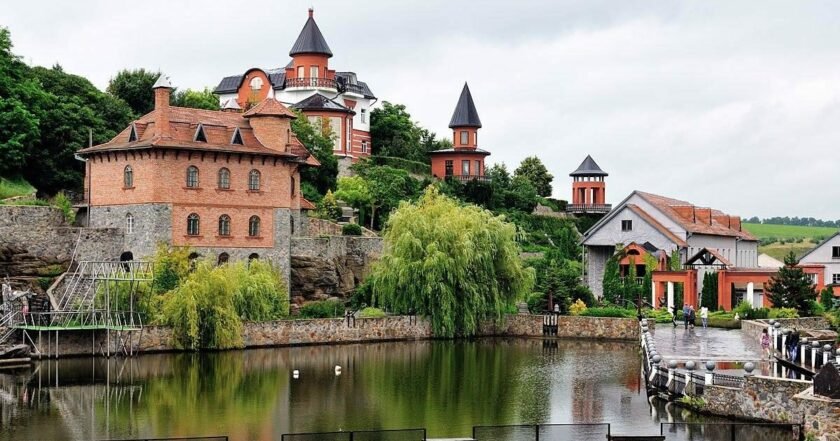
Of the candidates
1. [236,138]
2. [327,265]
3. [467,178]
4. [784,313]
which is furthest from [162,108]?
[467,178]

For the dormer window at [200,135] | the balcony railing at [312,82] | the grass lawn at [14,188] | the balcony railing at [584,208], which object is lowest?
the grass lawn at [14,188]

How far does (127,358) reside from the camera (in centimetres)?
4750

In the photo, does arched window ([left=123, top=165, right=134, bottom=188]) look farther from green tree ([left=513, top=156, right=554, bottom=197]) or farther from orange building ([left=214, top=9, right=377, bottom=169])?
green tree ([left=513, top=156, right=554, bottom=197])

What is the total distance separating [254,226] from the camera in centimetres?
5925

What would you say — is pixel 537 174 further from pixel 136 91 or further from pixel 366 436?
pixel 366 436

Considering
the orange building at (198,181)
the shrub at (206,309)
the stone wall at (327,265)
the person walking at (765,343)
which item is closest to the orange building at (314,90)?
the stone wall at (327,265)

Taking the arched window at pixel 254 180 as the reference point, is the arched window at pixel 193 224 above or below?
below

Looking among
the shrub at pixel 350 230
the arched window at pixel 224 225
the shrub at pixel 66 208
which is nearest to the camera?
the shrub at pixel 66 208

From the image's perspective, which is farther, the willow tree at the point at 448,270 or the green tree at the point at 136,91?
the green tree at the point at 136,91

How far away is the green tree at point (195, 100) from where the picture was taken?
264ft

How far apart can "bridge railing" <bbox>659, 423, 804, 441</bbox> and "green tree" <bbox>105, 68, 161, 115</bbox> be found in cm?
5563

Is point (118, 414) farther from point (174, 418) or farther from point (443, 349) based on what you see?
point (443, 349)

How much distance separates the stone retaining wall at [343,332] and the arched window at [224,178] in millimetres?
8432

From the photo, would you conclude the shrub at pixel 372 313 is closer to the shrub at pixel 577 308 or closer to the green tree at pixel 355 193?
the shrub at pixel 577 308
